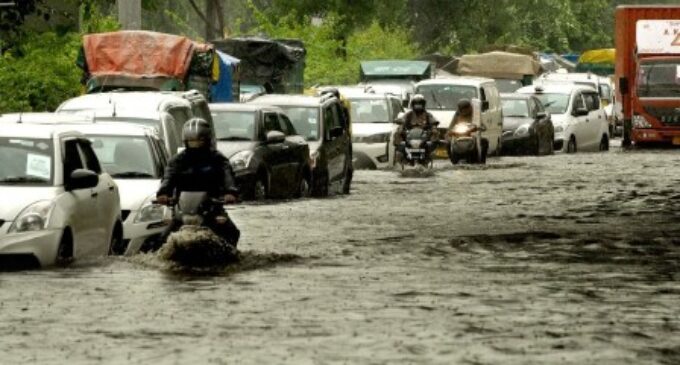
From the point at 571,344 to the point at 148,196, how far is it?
8380 millimetres

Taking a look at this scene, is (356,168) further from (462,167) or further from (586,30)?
(586,30)

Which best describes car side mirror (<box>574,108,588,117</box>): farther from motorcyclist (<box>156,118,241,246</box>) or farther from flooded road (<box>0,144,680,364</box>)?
motorcyclist (<box>156,118,241,246</box>)

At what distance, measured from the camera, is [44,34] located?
1505 inches

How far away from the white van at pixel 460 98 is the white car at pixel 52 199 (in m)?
26.5

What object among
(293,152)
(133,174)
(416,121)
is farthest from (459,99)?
(133,174)

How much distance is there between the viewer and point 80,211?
18.1 meters

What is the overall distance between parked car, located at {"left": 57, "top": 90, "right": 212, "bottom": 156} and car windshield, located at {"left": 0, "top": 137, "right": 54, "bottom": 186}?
6160 mm

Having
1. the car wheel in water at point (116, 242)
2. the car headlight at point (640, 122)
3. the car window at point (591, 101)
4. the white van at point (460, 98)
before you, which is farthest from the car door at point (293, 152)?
the car window at point (591, 101)

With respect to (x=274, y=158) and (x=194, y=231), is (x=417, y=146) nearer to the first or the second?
(x=274, y=158)

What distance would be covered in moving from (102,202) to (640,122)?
Result: 109 feet

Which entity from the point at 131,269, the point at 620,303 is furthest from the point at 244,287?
the point at 620,303

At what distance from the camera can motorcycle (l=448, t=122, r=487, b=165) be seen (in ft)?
140

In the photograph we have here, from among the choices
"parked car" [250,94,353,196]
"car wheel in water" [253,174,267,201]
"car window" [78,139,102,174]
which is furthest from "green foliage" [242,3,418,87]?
"car window" [78,139,102,174]

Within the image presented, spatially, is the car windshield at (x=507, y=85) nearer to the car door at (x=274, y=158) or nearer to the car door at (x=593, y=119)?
the car door at (x=593, y=119)
